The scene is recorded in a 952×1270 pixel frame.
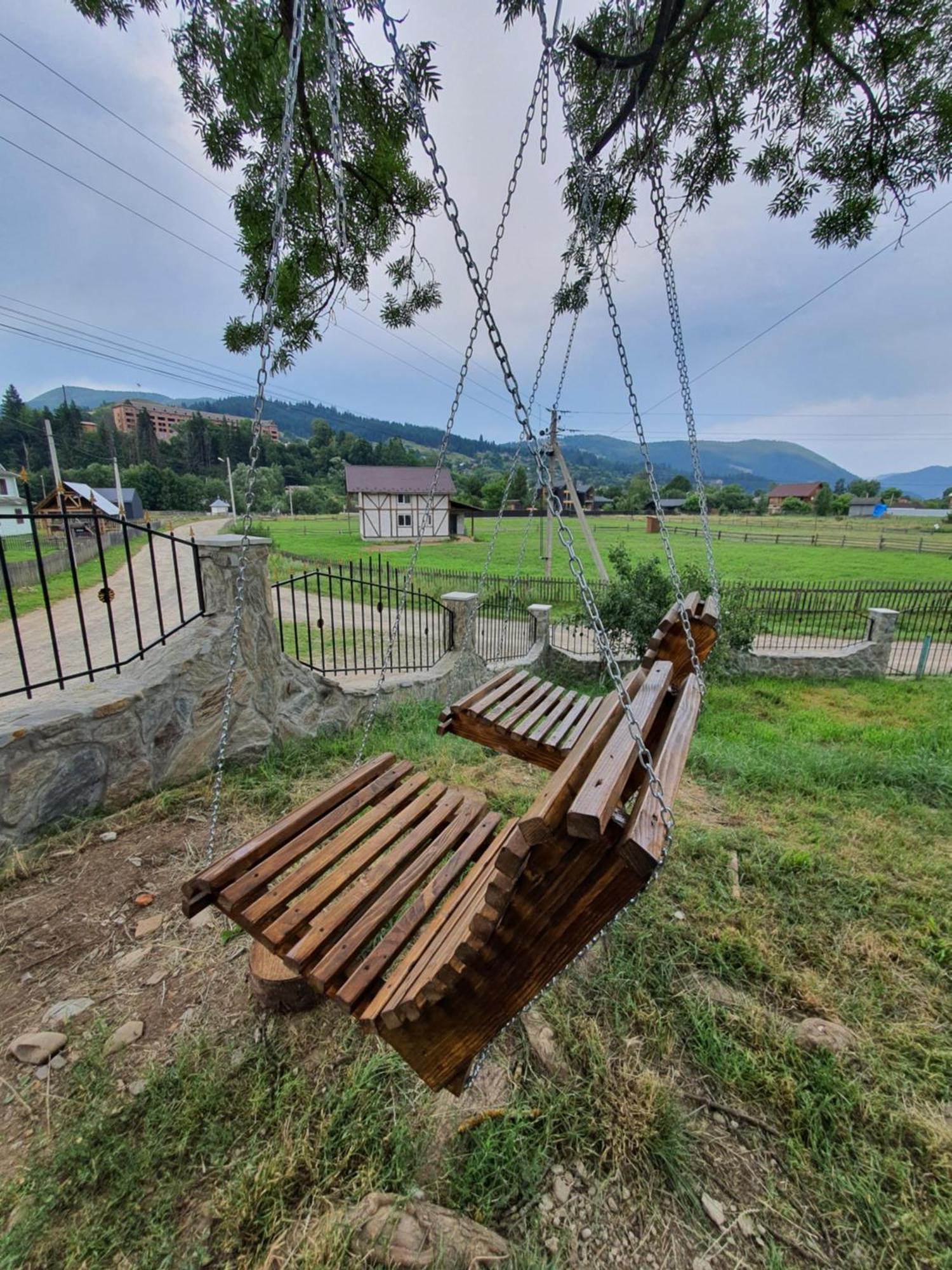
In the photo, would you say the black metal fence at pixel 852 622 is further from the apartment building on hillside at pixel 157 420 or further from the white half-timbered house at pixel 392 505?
the apartment building on hillside at pixel 157 420

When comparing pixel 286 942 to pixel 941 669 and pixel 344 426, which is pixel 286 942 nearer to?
pixel 941 669

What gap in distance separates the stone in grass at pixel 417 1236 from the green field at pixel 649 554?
1281 centimetres

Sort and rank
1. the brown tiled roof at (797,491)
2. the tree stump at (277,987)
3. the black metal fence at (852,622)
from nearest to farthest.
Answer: the tree stump at (277,987) < the black metal fence at (852,622) < the brown tiled roof at (797,491)

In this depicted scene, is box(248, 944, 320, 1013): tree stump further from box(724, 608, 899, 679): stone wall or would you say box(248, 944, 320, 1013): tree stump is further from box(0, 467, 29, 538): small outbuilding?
box(724, 608, 899, 679): stone wall

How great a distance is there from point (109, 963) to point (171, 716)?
134 cm

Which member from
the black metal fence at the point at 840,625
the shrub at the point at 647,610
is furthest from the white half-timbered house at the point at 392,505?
the shrub at the point at 647,610

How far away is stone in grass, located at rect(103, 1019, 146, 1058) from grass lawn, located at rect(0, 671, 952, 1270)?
3 cm

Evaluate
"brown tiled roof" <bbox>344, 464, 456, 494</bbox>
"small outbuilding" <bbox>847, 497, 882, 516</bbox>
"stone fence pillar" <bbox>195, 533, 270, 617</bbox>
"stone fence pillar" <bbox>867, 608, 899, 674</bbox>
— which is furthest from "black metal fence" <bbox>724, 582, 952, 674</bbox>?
"small outbuilding" <bbox>847, 497, 882, 516</bbox>

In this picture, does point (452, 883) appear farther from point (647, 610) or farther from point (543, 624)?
point (543, 624)

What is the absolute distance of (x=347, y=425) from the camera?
111562mm

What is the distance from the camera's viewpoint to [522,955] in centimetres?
99

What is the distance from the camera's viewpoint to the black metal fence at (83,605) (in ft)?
8.63

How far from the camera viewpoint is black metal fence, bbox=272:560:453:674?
4.51m

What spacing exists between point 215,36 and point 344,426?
118872mm
